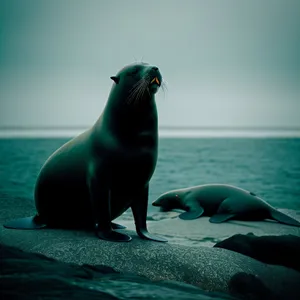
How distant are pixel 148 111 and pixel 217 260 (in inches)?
54.0

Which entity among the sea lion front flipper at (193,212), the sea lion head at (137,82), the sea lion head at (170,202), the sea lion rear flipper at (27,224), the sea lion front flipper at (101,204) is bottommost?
the sea lion head at (170,202)

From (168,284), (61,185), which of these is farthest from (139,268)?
(61,185)

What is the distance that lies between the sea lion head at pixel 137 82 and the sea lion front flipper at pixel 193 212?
7.93 ft

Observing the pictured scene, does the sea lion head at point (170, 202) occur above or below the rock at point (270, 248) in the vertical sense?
below

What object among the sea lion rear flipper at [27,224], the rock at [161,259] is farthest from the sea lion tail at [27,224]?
the rock at [161,259]

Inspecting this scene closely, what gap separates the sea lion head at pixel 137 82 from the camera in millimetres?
3898

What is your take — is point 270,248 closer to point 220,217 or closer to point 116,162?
point 116,162

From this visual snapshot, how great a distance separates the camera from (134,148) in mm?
4047

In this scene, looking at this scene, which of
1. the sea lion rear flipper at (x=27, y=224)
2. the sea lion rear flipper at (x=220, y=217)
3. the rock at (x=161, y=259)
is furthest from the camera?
the sea lion rear flipper at (x=220, y=217)

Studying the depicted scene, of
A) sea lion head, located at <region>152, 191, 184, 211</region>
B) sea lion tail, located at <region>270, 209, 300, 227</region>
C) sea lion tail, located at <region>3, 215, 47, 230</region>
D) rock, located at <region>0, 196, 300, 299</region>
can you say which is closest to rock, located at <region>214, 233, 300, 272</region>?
rock, located at <region>0, 196, 300, 299</region>

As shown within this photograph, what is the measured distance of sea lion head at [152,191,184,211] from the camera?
718 centimetres

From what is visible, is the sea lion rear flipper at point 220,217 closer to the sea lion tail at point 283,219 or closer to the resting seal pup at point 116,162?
the sea lion tail at point 283,219

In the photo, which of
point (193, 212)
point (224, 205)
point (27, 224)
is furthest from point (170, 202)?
point (27, 224)

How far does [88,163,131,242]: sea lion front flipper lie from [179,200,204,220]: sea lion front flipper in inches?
79.8
